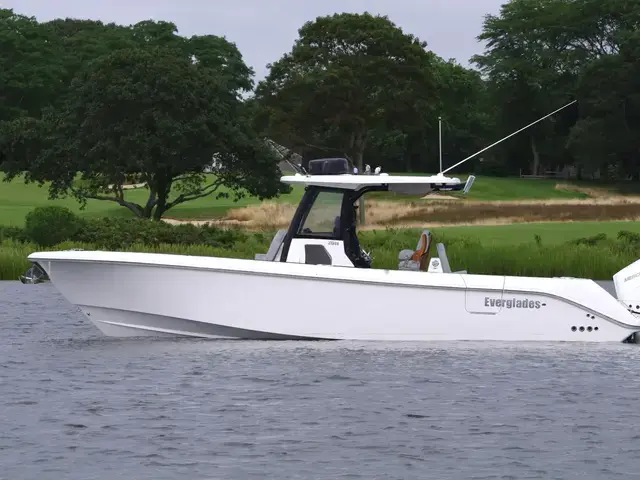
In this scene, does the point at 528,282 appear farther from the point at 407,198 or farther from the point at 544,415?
the point at 407,198

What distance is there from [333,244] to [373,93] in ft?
147

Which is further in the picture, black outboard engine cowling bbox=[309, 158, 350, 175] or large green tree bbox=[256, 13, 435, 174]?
large green tree bbox=[256, 13, 435, 174]

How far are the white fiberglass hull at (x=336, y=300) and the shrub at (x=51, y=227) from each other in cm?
1700

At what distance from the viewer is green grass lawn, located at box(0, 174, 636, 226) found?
6194 centimetres

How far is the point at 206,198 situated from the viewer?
74812 millimetres

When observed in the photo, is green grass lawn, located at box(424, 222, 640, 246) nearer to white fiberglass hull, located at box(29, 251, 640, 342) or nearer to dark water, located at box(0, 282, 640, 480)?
white fiberglass hull, located at box(29, 251, 640, 342)

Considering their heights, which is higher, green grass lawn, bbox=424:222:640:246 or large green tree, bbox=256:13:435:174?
large green tree, bbox=256:13:435:174

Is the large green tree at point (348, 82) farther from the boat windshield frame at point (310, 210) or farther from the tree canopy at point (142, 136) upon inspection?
the boat windshield frame at point (310, 210)

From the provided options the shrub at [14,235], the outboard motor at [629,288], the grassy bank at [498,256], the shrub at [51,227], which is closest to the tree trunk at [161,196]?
the shrub at [14,235]

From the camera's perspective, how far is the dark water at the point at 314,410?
13016 mm

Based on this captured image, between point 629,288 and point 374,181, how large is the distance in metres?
3.62

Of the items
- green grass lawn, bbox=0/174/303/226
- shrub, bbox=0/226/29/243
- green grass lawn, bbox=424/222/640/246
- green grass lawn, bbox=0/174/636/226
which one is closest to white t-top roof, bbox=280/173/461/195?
shrub, bbox=0/226/29/243

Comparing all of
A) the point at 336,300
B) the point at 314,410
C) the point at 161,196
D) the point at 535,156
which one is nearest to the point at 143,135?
the point at 161,196

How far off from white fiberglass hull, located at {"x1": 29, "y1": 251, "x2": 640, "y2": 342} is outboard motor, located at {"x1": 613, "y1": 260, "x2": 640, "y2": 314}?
0.27m
